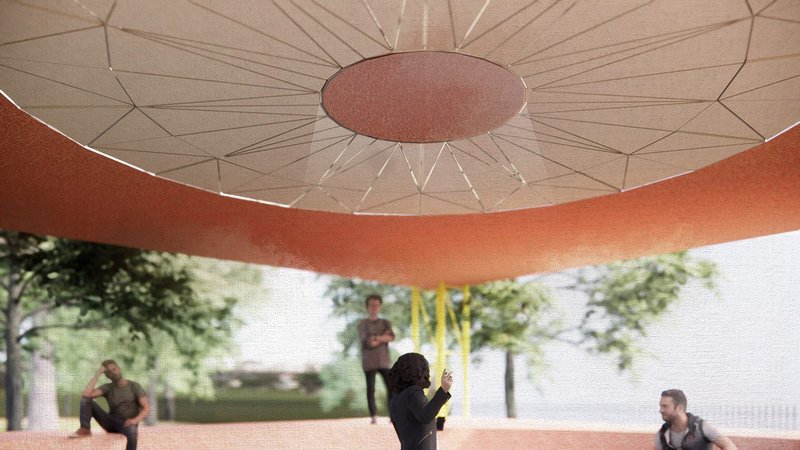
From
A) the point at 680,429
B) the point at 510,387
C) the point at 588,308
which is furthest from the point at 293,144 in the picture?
the point at 510,387

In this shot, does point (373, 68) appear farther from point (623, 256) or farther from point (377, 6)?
point (623, 256)

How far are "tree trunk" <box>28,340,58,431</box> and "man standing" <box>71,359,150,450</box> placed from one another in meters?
12.7

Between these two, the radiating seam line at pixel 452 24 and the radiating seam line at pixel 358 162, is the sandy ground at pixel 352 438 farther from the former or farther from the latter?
the radiating seam line at pixel 452 24

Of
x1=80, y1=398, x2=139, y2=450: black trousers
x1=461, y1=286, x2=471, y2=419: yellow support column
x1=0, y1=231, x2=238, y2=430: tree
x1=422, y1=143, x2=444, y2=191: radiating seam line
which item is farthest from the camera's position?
x1=461, y1=286, x2=471, y2=419: yellow support column

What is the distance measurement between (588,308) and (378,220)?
13.9 metres

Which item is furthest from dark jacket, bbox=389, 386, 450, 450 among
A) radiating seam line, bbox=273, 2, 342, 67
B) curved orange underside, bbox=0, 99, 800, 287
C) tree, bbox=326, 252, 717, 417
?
tree, bbox=326, 252, 717, 417

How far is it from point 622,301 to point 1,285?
17120 millimetres

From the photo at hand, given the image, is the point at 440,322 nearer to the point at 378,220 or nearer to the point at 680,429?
the point at 378,220

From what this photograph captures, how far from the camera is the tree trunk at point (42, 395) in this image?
2053 cm

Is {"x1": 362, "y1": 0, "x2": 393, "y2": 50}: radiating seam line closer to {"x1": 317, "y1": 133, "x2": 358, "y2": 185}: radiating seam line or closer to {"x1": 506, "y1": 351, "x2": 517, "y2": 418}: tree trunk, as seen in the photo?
{"x1": 317, "y1": 133, "x2": 358, "y2": 185}: radiating seam line

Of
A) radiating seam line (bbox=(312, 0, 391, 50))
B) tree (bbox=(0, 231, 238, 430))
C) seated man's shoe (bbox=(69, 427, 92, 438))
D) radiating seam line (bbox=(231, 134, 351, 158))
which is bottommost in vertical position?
seated man's shoe (bbox=(69, 427, 92, 438))

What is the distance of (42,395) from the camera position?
21094 millimetres

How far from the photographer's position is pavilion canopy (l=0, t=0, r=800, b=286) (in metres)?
4.09

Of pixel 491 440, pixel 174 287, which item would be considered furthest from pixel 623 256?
pixel 174 287
